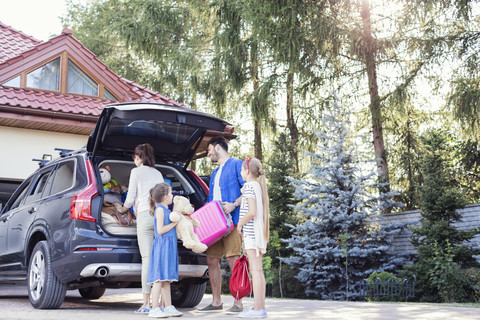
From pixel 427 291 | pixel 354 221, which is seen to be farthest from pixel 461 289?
pixel 354 221

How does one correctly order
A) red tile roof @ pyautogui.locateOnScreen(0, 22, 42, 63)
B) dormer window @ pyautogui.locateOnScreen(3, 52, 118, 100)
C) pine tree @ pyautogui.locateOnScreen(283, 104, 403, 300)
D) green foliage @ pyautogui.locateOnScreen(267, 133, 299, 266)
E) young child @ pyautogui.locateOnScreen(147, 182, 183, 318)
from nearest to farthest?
young child @ pyautogui.locateOnScreen(147, 182, 183, 318) → dormer window @ pyautogui.locateOnScreen(3, 52, 118, 100) → pine tree @ pyautogui.locateOnScreen(283, 104, 403, 300) → red tile roof @ pyautogui.locateOnScreen(0, 22, 42, 63) → green foliage @ pyautogui.locateOnScreen(267, 133, 299, 266)

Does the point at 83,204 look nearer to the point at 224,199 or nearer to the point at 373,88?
the point at 224,199

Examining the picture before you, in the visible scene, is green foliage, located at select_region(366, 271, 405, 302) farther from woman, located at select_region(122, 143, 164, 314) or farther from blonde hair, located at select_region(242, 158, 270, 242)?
woman, located at select_region(122, 143, 164, 314)

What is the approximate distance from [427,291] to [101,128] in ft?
29.7

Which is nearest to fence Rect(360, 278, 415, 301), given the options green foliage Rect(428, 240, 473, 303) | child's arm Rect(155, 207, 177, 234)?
green foliage Rect(428, 240, 473, 303)

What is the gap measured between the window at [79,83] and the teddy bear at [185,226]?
29.2ft

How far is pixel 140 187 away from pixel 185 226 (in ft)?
2.45

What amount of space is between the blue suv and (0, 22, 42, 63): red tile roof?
8.55 meters

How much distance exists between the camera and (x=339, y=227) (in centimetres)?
1458

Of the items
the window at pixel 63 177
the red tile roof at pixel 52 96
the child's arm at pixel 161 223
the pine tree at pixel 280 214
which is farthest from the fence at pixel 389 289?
the window at pixel 63 177

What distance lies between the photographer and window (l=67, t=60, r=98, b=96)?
14.1 meters

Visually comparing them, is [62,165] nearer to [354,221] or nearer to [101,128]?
[101,128]

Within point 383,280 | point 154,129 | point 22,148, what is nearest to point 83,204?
point 154,129

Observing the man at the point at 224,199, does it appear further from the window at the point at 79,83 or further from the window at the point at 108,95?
the window at the point at 108,95
